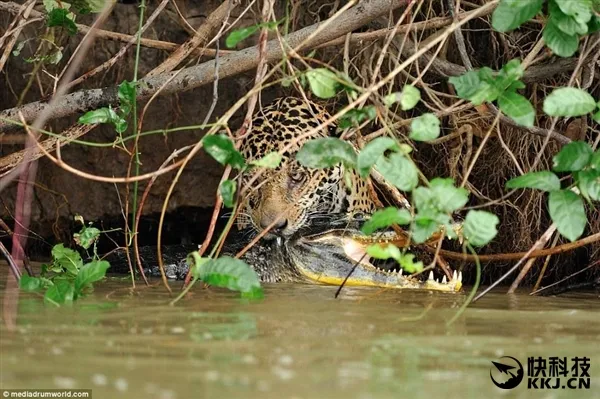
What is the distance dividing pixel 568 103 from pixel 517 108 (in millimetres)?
152

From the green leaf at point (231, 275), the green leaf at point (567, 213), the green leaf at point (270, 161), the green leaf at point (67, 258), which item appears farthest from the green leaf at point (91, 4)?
the green leaf at point (567, 213)

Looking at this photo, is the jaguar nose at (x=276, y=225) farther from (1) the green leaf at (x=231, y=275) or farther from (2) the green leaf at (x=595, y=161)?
(2) the green leaf at (x=595, y=161)

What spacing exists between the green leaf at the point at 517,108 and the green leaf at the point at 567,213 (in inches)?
9.3

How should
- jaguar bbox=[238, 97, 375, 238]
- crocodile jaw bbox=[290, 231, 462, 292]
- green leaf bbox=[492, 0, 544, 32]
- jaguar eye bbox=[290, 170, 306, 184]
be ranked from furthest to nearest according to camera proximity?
jaguar eye bbox=[290, 170, 306, 184] < jaguar bbox=[238, 97, 375, 238] < crocodile jaw bbox=[290, 231, 462, 292] < green leaf bbox=[492, 0, 544, 32]

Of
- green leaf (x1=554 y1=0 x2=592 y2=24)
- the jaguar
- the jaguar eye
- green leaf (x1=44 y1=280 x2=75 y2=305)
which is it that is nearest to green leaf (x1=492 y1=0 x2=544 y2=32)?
green leaf (x1=554 y1=0 x2=592 y2=24)

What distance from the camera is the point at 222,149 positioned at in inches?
127

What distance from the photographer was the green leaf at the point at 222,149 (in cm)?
318

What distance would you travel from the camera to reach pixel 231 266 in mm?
3160

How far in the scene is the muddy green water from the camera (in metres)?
2.16

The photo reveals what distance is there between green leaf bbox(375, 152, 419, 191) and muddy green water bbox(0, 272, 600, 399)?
1.38 feet

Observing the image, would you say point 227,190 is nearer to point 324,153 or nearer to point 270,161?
point 270,161

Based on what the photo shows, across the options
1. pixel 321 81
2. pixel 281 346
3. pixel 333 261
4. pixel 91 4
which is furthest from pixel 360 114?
pixel 333 261

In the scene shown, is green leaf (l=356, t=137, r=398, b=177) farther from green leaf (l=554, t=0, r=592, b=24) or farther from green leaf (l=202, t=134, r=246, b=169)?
green leaf (l=554, t=0, r=592, b=24)

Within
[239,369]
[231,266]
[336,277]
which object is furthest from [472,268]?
[239,369]
